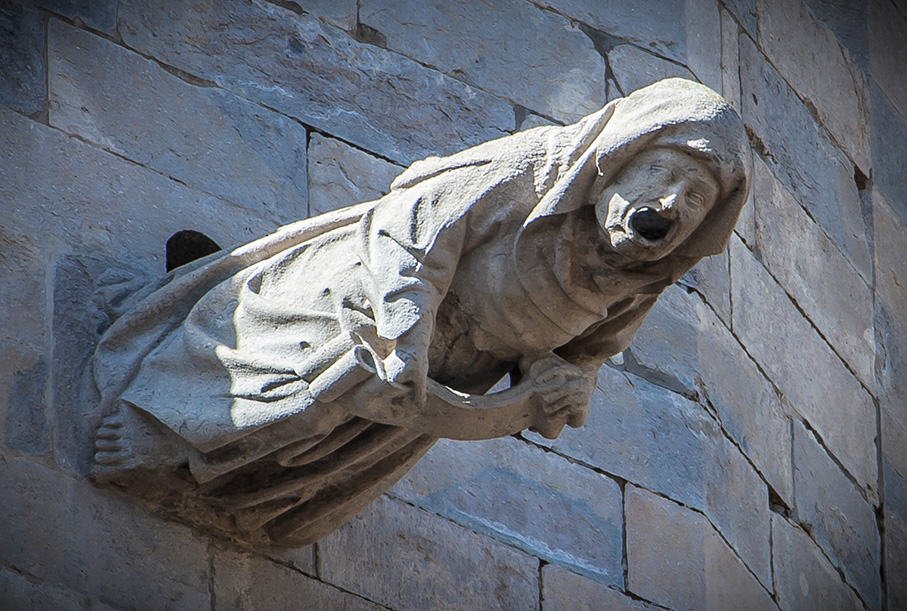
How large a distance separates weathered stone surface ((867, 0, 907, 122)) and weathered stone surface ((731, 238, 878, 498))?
1284mm

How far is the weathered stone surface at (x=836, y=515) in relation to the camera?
7.53 metres

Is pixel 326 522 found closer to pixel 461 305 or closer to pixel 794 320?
pixel 461 305

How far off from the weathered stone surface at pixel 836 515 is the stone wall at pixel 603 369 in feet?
0.05

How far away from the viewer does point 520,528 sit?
6516 millimetres

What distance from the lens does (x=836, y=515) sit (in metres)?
7.67

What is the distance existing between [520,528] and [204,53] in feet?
4.75

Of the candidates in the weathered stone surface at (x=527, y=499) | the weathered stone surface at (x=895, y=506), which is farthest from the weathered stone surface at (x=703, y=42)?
the weathered stone surface at (x=527, y=499)

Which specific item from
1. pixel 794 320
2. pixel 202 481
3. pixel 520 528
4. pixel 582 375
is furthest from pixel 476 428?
pixel 794 320

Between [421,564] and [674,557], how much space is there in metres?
0.94

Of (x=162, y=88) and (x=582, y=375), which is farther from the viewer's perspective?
(x=162, y=88)

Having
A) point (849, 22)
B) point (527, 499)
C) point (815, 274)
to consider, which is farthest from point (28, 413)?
point (849, 22)

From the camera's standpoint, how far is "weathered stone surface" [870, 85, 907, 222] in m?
8.59

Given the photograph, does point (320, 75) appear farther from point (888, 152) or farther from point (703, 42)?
point (888, 152)

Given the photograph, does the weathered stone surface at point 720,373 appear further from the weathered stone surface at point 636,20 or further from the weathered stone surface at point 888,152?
the weathered stone surface at point 888,152
